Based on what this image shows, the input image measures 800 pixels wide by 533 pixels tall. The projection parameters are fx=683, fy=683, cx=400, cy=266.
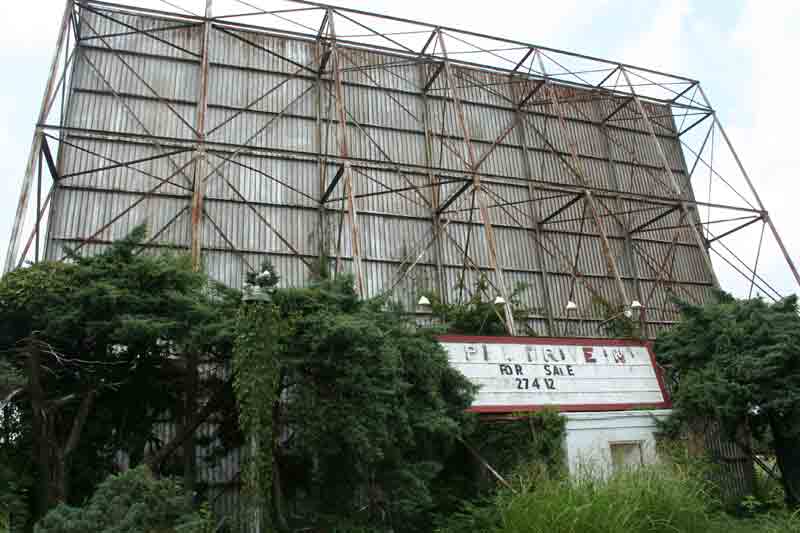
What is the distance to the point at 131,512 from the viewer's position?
28.3ft

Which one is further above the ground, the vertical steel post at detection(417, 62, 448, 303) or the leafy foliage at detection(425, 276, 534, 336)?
the vertical steel post at detection(417, 62, 448, 303)

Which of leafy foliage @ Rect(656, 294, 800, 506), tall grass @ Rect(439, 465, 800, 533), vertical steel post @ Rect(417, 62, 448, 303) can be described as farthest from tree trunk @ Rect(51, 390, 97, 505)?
leafy foliage @ Rect(656, 294, 800, 506)

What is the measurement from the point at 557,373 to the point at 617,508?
20.1 feet

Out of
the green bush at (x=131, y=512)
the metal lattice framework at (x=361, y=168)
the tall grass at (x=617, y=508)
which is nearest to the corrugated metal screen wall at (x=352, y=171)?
the metal lattice framework at (x=361, y=168)

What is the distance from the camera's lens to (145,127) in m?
19.3

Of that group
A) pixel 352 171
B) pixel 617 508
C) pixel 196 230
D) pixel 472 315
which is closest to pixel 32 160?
pixel 196 230

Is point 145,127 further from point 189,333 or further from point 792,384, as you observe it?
point 792,384

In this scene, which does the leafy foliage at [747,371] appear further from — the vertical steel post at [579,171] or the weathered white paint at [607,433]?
the vertical steel post at [579,171]

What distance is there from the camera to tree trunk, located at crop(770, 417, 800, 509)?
14656 mm

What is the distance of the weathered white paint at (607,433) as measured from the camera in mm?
14234

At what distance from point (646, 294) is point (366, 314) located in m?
14.5

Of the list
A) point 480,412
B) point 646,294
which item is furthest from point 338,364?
point 646,294

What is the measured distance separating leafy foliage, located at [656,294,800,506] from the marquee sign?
892mm

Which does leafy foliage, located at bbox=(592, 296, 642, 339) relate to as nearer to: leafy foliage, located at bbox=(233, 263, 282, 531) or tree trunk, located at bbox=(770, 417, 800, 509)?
tree trunk, located at bbox=(770, 417, 800, 509)
